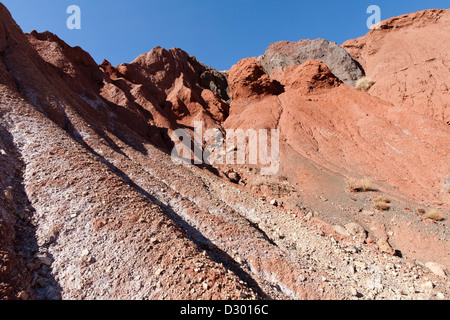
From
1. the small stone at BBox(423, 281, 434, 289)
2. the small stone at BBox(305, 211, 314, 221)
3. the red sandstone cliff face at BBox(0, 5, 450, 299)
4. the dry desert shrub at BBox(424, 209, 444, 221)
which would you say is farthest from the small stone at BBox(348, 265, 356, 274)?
the dry desert shrub at BBox(424, 209, 444, 221)

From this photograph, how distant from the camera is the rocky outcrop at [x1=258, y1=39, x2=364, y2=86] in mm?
29277

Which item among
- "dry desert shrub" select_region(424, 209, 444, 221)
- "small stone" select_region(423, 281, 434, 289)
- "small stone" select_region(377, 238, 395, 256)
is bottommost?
"small stone" select_region(423, 281, 434, 289)

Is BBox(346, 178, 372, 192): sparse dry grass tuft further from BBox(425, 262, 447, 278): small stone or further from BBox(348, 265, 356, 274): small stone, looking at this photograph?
BBox(348, 265, 356, 274): small stone

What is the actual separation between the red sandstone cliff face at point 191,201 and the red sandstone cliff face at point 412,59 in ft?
7.56

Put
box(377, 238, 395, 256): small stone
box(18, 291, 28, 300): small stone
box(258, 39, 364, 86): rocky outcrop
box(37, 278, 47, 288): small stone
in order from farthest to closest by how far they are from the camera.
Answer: box(258, 39, 364, 86): rocky outcrop → box(377, 238, 395, 256): small stone → box(37, 278, 47, 288): small stone → box(18, 291, 28, 300): small stone

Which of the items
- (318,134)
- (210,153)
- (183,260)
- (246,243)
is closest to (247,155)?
(210,153)

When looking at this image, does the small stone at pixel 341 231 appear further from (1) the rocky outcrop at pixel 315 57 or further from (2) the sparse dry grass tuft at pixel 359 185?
(1) the rocky outcrop at pixel 315 57

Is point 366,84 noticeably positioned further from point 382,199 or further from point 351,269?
point 351,269

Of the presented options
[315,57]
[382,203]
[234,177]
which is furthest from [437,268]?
[315,57]

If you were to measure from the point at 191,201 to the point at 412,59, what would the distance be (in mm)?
32552

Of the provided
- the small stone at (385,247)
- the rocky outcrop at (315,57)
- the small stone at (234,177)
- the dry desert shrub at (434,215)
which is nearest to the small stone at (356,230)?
the small stone at (385,247)

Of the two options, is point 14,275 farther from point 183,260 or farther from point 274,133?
point 274,133

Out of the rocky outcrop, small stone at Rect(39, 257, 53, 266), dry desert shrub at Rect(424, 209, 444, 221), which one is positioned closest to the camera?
small stone at Rect(39, 257, 53, 266)

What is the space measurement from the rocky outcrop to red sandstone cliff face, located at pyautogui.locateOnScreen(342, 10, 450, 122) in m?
2.52
